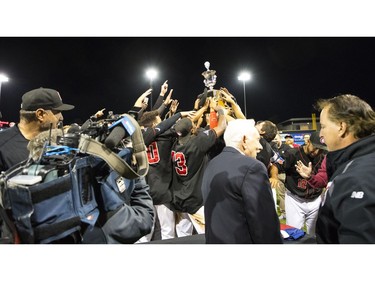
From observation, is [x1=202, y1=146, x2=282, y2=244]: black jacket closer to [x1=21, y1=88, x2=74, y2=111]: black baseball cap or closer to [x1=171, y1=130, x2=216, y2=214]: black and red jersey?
[x1=21, y1=88, x2=74, y2=111]: black baseball cap

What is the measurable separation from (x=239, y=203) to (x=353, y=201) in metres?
0.65

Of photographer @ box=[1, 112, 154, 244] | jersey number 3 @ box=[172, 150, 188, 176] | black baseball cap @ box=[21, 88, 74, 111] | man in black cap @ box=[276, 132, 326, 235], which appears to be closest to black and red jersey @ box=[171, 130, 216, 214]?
jersey number 3 @ box=[172, 150, 188, 176]

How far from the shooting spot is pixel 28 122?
6.23 ft

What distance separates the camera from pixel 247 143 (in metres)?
1.92

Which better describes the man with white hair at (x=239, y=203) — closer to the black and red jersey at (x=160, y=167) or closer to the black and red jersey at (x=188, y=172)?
the black and red jersey at (x=188, y=172)

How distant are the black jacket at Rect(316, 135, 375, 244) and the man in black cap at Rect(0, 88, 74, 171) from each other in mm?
1788

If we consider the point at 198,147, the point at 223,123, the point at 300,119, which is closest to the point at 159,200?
the point at 198,147

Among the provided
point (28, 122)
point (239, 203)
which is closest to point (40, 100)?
point (28, 122)

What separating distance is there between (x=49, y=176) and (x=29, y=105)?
1143 mm

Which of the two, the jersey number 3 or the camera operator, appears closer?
the camera operator

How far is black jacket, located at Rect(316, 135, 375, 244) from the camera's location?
1177 mm

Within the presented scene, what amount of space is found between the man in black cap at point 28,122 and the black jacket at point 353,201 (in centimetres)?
179

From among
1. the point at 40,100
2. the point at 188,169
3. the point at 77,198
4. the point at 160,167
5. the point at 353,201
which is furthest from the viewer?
the point at 160,167

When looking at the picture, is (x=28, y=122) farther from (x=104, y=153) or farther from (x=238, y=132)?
(x=238, y=132)
